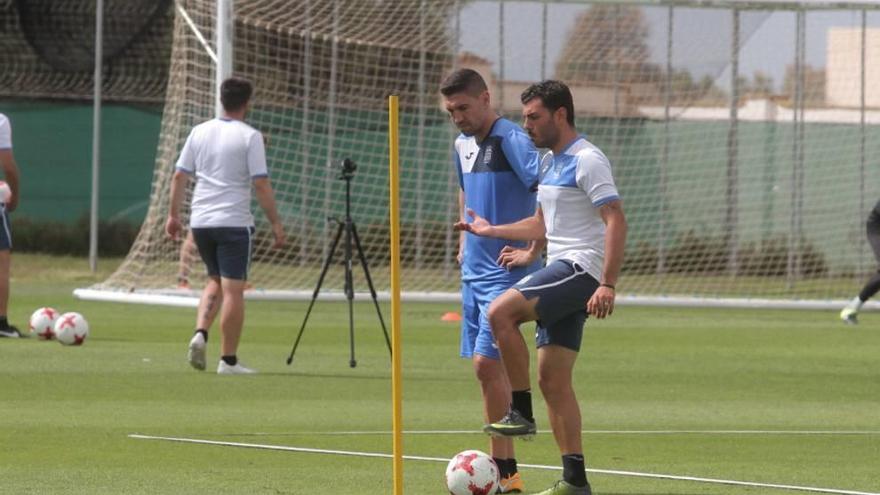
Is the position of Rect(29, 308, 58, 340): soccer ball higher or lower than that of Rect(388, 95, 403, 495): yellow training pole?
lower

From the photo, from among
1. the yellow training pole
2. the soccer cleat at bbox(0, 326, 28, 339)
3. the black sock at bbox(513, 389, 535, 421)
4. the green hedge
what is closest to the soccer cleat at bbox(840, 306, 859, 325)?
the soccer cleat at bbox(0, 326, 28, 339)

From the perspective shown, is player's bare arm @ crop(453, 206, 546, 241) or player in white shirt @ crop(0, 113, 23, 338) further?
player in white shirt @ crop(0, 113, 23, 338)

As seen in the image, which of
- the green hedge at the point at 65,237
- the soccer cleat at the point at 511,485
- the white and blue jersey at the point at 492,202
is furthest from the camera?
the green hedge at the point at 65,237

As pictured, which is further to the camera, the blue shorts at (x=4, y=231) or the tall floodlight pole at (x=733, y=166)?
the tall floodlight pole at (x=733, y=166)

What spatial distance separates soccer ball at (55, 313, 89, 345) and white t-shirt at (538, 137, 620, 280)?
839 cm

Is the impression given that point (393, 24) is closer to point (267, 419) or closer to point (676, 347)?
point (676, 347)

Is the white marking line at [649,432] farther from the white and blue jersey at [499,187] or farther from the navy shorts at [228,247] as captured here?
the navy shorts at [228,247]

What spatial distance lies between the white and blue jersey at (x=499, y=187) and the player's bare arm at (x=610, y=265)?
3.05ft

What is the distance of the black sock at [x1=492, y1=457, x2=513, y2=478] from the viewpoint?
9.08 meters

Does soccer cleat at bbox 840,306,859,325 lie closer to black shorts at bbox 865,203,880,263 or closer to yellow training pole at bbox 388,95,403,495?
black shorts at bbox 865,203,880,263

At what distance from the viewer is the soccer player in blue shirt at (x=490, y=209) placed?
915 centimetres

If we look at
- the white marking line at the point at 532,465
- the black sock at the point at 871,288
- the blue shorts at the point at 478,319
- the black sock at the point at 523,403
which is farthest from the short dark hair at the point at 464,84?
the black sock at the point at 871,288

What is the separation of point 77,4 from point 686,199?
11335 mm

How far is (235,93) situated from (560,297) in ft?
20.7
